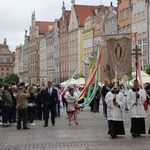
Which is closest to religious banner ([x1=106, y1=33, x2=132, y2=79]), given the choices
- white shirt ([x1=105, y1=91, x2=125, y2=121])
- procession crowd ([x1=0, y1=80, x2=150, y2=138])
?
procession crowd ([x1=0, y1=80, x2=150, y2=138])

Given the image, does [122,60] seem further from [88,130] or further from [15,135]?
[15,135]

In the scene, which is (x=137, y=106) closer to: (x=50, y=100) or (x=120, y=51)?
(x=120, y=51)

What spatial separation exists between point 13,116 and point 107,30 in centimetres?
5004

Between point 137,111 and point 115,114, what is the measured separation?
69cm

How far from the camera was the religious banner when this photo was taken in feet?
60.8

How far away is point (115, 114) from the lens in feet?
48.0

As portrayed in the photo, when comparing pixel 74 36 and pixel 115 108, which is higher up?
pixel 74 36

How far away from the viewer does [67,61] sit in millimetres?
91500

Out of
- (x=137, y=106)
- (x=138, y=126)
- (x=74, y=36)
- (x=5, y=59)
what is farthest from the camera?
(x=5, y=59)

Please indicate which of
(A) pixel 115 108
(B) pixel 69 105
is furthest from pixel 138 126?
(B) pixel 69 105

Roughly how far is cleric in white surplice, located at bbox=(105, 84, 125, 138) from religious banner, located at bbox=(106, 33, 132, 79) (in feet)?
12.9

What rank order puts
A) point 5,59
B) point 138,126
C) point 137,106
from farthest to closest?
point 5,59 < point 137,106 < point 138,126

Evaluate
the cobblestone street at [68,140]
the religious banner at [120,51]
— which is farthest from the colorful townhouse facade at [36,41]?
the cobblestone street at [68,140]

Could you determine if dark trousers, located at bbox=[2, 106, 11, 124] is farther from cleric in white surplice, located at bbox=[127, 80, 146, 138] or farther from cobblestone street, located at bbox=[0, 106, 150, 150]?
cleric in white surplice, located at bbox=[127, 80, 146, 138]
